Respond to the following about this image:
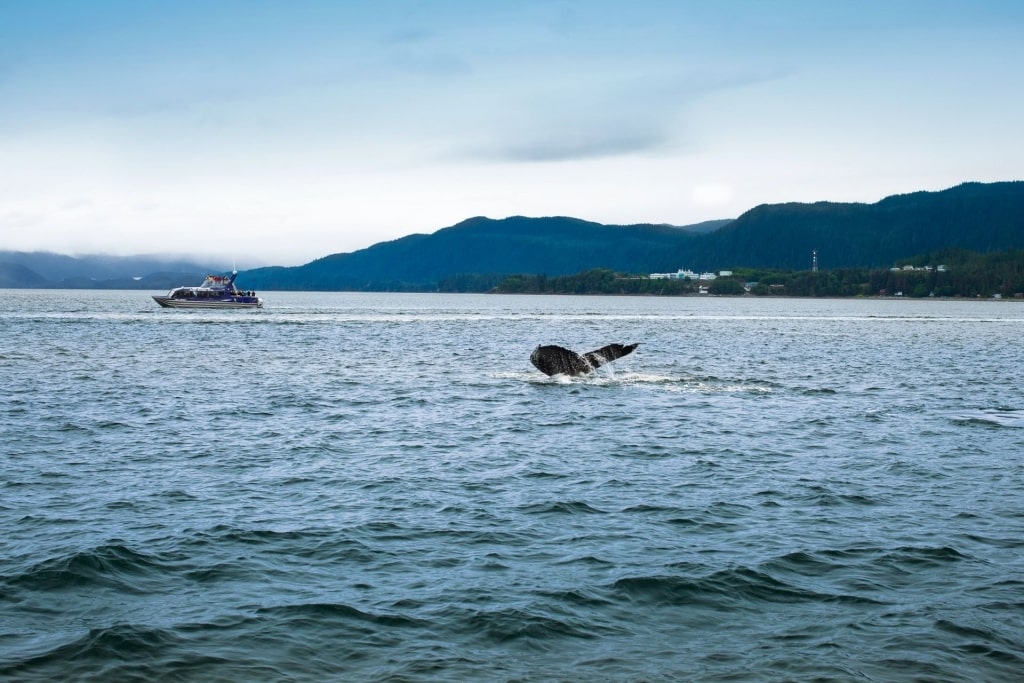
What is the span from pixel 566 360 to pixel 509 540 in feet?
101

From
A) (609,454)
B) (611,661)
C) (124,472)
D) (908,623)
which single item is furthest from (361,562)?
(609,454)

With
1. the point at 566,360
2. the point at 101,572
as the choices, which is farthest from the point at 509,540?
the point at 566,360

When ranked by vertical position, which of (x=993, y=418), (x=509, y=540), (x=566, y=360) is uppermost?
(x=566, y=360)

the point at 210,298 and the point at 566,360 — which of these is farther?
the point at 210,298

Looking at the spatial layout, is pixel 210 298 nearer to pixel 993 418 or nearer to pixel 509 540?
pixel 993 418

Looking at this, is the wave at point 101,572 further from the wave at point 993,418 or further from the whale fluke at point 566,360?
the whale fluke at point 566,360

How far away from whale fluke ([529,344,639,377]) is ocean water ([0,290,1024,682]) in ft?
31.3

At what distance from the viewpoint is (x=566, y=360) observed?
46.2 metres

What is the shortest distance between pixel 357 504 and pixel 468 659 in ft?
25.7

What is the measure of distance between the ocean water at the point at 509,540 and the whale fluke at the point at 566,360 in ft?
31.3

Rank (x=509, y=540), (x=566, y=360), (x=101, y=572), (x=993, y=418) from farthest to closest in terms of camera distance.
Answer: (x=566, y=360)
(x=993, y=418)
(x=509, y=540)
(x=101, y=572)

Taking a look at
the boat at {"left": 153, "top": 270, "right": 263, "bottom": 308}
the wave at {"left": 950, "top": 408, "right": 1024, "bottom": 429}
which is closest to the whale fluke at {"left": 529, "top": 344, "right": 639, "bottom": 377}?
the wave at {"left": 950, "top": 408, "right": 1024, "bottom": 429}

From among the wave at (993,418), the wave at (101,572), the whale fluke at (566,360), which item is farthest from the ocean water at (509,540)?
the whale fluke at (566,360)

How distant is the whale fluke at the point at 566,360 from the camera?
45406mm
